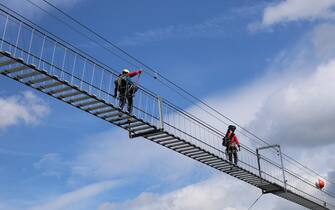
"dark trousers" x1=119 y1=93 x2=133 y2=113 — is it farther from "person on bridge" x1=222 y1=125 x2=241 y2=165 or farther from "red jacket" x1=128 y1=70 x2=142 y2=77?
"person on bridge" x1=222 y1=125 x2=241 y2=165

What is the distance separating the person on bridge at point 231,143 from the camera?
30656 mm

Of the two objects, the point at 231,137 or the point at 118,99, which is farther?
the point at 231,137

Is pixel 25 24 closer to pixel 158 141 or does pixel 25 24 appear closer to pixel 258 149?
pixel 158 141

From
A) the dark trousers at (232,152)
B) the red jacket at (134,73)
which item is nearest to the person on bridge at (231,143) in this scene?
the dark trousers at (232,152)

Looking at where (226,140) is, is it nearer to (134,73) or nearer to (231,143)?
(231,143)

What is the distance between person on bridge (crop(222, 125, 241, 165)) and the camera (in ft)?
101

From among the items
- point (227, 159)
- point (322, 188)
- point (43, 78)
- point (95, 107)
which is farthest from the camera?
point (322, 188)

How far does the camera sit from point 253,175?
32.1 m

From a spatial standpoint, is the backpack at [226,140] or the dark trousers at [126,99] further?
the backpack at [226,140]

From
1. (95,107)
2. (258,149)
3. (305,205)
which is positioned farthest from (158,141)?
(305,205)

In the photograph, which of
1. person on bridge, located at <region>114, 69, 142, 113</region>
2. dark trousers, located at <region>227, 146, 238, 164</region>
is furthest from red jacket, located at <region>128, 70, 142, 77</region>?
dark trousers, located at <region>227, 146, 238, 164</region>

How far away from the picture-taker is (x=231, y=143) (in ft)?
101

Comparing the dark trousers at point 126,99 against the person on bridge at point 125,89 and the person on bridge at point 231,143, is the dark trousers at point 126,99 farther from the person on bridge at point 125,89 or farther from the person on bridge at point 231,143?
the person on bridge at point 231,143

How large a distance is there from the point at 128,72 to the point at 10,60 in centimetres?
806
